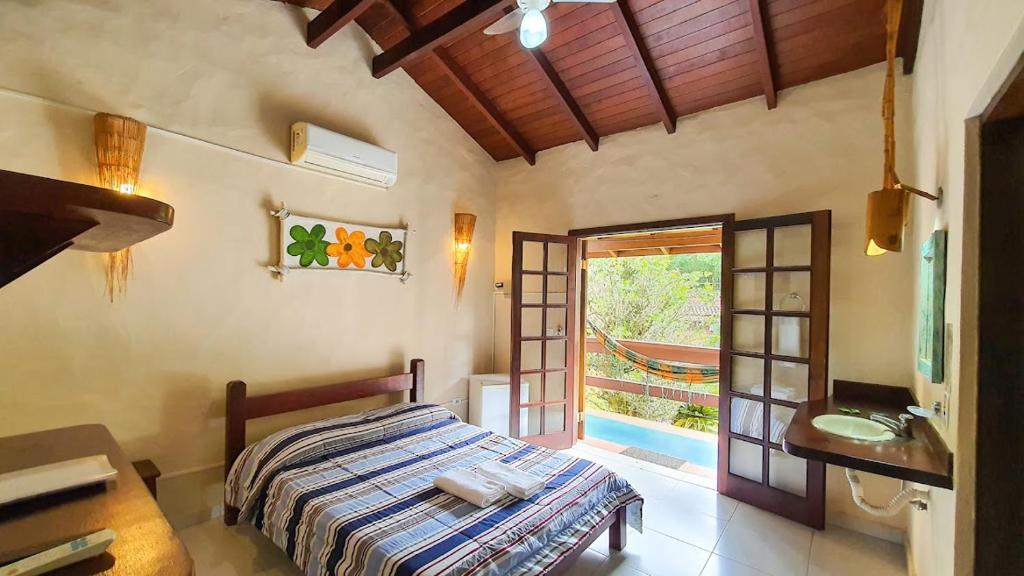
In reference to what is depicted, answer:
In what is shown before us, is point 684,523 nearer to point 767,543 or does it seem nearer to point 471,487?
point 767,543

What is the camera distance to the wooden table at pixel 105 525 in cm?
79

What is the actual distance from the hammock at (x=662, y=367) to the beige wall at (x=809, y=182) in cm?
224

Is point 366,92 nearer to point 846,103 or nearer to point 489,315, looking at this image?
point 489,315

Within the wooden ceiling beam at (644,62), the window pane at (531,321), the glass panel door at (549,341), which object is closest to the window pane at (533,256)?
the glass panel door at (549,341)

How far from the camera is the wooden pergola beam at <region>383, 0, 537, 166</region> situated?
3.11 meters

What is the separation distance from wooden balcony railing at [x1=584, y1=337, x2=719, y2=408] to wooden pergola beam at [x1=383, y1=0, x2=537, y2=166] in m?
2.87

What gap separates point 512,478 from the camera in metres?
2.28

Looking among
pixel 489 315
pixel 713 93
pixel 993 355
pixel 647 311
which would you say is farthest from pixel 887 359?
pixel 647 311

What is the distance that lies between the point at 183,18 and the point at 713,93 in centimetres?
345

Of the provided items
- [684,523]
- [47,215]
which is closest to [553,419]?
[684,523]

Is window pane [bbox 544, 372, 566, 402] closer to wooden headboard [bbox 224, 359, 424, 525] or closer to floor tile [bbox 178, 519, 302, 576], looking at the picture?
wooden headboard [bbox 224, 359, 424, 525]

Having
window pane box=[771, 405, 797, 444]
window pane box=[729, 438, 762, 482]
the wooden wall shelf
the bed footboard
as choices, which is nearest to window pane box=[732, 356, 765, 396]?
window pane box=[771, 405, 797, 444]

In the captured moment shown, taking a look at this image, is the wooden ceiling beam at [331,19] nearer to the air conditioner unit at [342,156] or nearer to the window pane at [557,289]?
the air conditioner unit at [342,156]

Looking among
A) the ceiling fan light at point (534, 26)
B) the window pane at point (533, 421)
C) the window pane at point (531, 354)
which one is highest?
the ceiling fan light at point (534, 26)
